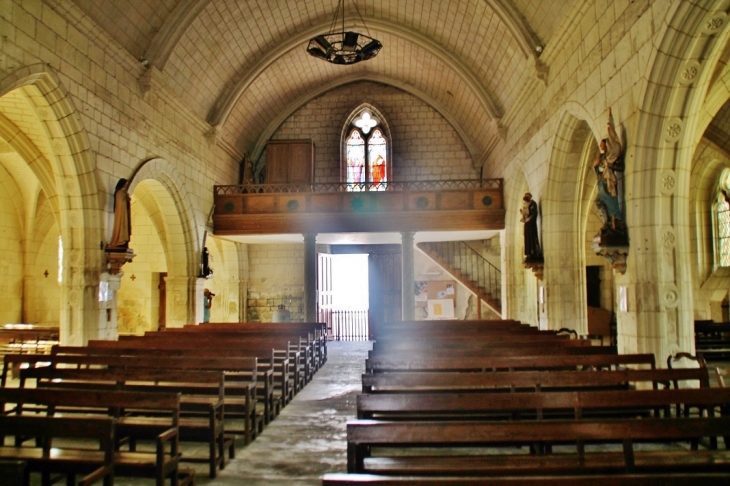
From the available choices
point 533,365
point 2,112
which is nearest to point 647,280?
point 533,365

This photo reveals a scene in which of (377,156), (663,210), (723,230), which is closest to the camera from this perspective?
(663,210)

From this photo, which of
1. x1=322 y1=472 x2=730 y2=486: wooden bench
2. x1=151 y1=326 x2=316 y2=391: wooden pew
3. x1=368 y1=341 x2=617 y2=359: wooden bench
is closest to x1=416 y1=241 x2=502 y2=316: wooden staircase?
x1=151 y1=326 x2=316 y2=391: wooden pew

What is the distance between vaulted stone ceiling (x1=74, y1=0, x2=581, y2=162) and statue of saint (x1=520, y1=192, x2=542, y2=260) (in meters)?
2.55

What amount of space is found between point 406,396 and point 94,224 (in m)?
7.66

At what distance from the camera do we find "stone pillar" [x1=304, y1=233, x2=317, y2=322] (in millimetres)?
14508

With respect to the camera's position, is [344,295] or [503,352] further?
[344,295]

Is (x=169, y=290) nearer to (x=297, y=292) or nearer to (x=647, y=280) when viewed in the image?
(x=297, y=292)

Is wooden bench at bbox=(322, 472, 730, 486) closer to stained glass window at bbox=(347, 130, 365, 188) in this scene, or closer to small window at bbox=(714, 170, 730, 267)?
small window at bbox=(714, 170, 730, 267)

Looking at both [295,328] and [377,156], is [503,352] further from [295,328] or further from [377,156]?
[377,156]

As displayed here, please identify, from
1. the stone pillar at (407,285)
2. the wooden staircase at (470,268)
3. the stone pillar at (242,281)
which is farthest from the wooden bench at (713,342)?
the stone pillar at (242,281)

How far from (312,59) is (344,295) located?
28.1ft

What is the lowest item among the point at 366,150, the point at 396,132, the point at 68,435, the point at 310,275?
the point at 68,435

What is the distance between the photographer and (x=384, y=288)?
1830 cm

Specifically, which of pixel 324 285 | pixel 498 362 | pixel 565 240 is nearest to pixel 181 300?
pixel 324 285
